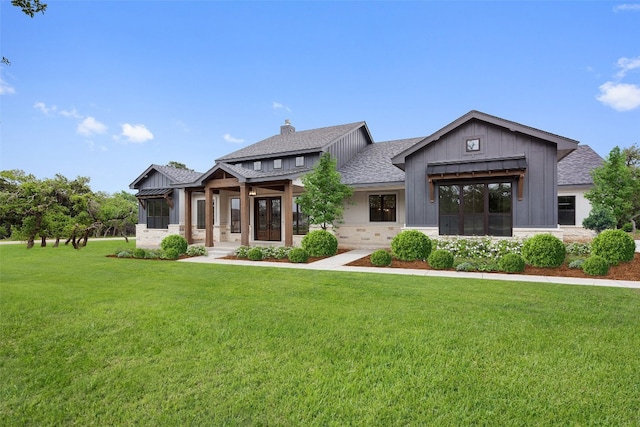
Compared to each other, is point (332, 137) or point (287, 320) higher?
point (332, 137)

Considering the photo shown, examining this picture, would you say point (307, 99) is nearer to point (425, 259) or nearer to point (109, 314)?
point (425, 259)

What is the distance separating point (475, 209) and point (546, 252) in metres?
3.68

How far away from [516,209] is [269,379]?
460 inches

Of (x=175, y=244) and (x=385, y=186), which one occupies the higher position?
(x=385, y=186)

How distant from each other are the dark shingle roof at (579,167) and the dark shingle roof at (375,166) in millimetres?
7581

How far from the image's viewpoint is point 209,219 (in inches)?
602

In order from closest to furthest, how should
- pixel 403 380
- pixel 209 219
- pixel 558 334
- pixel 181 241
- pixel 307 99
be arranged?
pixel 403 380
pixel 558 334
pixel 181 241
pixel 209 219
pixel 307 99

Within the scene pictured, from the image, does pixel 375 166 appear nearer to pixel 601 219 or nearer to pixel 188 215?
pixel 601 219

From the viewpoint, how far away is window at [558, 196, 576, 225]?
1605 centimetres

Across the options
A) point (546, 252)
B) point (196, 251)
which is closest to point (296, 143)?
point (196, 251)

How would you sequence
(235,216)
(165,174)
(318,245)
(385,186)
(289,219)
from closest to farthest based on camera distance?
(318,245)
(289,219)
(385,186)
(235,216)
(165,174)

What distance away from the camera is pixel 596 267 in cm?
801

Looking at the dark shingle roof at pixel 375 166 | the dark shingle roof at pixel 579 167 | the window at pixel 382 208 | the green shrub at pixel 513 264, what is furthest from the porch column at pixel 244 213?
the dark shingle roof at pixel 579 167

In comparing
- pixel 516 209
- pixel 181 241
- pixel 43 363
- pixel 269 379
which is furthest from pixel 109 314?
pixel 516 209
